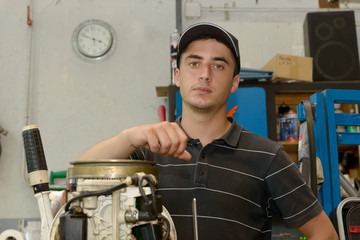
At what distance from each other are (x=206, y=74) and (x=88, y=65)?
74.5 inches

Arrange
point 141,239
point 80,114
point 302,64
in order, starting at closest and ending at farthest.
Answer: point 141,239 → point 302,64 → point 80,114

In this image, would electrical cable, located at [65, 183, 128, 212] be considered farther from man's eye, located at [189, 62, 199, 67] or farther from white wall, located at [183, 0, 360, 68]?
white wall, located at [183, 0, 360, 68]

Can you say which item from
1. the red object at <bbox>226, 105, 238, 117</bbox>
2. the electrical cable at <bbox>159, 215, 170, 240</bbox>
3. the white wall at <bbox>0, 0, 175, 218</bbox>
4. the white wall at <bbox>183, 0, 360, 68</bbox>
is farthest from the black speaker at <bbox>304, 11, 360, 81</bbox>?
the electrical cable at <bbox>159, 215, 170, 240</bbox>

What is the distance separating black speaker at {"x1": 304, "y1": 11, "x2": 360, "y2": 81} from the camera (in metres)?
2.64

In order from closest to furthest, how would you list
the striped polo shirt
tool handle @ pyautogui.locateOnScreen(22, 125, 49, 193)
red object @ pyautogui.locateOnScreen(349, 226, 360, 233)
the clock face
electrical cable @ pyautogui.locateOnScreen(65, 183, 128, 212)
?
electrical cable @ pyautogui.locateOnScreen(65, 183, 128, 212) < tool handle @ pyautogui.locateOnScreen(22, 125, 49, 193) < the striped polo shirt < red object @ pyautogui.locateOnScreen(349, 226, 360, 233) < the clock face

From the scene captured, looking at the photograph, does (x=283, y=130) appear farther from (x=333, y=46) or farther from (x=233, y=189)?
(x=233, y=189)

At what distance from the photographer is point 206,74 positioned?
124cm

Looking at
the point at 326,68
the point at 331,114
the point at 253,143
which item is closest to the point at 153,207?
the point at 253,143

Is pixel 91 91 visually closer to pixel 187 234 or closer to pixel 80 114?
pixel 80 114

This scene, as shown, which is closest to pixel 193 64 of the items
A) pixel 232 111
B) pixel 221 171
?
pixel 221 171

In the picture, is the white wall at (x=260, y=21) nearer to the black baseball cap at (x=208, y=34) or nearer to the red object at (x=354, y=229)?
the black baseball cap at (x=208, y=34)

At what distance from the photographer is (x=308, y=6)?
10.1 ft

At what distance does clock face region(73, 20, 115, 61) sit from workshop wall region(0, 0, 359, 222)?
51 mm

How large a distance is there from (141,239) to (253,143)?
71cm
